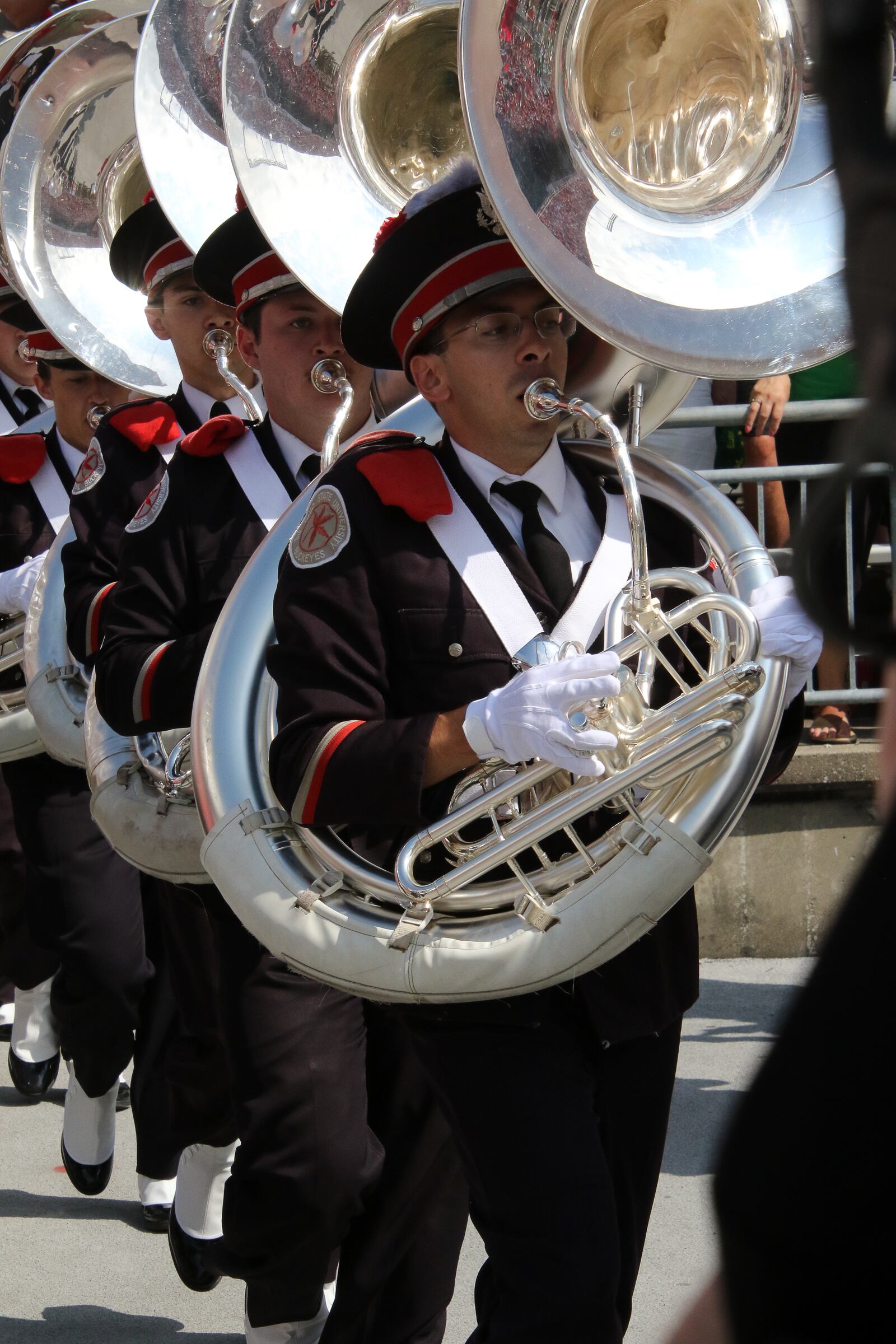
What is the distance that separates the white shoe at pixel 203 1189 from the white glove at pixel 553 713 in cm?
164

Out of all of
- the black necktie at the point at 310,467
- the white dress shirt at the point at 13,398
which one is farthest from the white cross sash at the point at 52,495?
the black necktie at the point at 310,467

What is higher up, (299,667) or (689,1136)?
(299,667)

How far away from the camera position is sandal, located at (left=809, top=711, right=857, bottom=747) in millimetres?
5426

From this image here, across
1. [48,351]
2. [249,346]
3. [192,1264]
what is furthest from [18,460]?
[192,1264]

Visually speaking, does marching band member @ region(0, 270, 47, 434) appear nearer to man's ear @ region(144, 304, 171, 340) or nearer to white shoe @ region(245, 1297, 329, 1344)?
man's ear @ region(144, 304, 171, 340)

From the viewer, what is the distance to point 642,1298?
3236mm

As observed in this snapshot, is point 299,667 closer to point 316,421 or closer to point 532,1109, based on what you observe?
point 532,1109

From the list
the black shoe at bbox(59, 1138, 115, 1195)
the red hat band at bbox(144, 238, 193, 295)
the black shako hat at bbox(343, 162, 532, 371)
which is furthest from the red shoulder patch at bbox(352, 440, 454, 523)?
the black shoe at bbox(59, 1138, 115, 1195)

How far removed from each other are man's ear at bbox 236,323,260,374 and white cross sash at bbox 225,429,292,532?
171 millimetres

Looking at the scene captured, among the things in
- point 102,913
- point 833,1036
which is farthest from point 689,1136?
point 833,1036

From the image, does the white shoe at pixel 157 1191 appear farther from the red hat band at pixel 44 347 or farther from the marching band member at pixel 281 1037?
the red hat band at pixel 44 347

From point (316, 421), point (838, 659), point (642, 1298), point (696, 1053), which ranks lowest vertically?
point (696, 1053)

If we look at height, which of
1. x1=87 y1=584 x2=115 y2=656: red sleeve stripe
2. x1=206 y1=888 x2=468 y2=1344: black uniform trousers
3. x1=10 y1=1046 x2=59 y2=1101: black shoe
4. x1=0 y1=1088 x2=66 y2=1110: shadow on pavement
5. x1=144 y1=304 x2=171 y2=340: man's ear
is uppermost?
x1=144 y1=304 x2=171 y2=340: man's ear

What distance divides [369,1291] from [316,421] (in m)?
1.50
